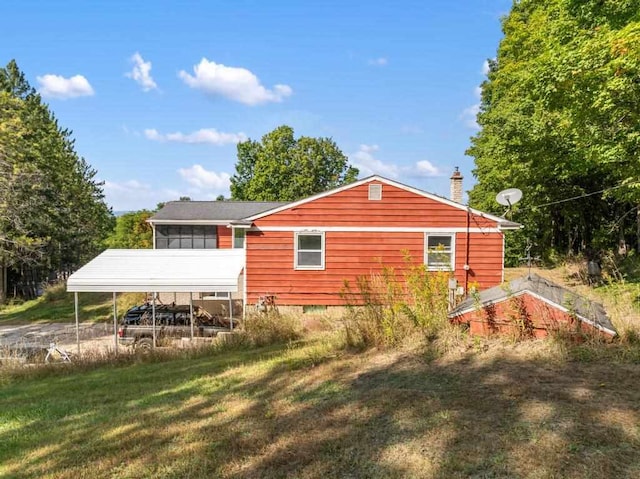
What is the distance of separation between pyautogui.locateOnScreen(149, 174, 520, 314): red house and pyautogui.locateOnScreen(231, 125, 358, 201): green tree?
91.4 feet

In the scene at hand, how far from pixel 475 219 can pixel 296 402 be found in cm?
1122

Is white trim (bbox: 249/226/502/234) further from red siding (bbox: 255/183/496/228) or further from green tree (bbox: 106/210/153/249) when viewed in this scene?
green tree (bbox: 106/210/153/249)

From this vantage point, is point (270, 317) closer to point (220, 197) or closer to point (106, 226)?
point (106, 226)

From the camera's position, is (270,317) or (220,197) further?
(220,197)

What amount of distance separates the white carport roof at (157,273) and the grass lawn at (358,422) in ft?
16.6

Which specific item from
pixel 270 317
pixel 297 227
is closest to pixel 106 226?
pixel 297 227

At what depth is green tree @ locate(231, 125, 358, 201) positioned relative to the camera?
42969 millimetres

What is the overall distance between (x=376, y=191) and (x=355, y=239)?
5.84 feet

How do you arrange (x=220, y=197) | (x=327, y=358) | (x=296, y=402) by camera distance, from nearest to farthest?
(x=296, y=402) → (x=327, y=358) → (x=220, y=197)

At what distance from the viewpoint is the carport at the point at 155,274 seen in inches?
455

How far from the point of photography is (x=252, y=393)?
559cm

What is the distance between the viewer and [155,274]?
12.2 meters

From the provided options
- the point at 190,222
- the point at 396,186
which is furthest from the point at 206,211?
the point at 396,186

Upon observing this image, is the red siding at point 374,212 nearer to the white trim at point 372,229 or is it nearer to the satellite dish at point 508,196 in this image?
the white trim at point 372,229
